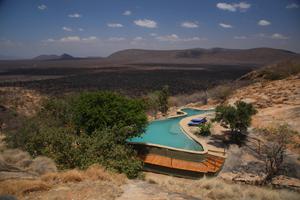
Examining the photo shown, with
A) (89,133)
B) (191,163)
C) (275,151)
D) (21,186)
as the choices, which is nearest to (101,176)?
(21,186)

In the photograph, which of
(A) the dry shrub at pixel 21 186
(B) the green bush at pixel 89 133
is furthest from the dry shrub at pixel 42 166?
(A) the dry shrub at pixel 21 186

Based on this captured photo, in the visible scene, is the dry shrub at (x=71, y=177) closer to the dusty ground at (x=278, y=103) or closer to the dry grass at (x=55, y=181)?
the dry grass at (x=55, y=181)

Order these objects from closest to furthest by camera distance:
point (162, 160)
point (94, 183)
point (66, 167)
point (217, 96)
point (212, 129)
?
point (94, 183), point (66, 167), point (162, 160), point (212, 129), point (217, 96)

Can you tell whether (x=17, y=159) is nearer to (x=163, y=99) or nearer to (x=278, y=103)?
(x=163, y=99)

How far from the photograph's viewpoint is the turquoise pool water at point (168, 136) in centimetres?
1712

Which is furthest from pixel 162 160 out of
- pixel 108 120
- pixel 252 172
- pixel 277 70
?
pixel 277 70

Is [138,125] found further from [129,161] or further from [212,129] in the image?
[212,129]

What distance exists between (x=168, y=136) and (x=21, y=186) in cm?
1388

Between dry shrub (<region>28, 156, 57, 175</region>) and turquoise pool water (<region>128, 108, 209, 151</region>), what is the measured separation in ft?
26.8

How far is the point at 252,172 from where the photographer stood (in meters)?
13.3

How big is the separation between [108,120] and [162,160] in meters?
4.04

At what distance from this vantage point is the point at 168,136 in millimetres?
19531

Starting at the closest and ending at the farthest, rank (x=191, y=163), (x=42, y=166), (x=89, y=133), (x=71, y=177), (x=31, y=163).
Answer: (x=71, y=177) → (x=42, y=166) → (x=31, y=163) → (x=191, y=163) → (x=89, y=133)

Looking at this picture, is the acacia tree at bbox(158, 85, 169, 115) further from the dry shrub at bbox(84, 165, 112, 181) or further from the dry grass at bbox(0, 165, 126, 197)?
the dry shrub at bbox(84, 165, 112, 181)
